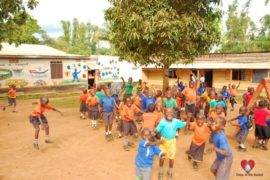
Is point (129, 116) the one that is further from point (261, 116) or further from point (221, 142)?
point (261, 116)

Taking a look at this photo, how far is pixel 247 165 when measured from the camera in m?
6.52

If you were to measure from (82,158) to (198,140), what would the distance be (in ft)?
9.37

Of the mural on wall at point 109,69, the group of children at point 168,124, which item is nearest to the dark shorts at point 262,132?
the group of children at point 168,124

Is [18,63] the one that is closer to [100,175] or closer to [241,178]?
[100,175]

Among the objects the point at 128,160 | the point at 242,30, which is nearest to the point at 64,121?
the point at 128,160

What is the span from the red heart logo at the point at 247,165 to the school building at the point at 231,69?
57.4 feet

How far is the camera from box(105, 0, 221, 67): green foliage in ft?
34.4

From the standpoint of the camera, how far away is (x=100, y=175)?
19.5ft

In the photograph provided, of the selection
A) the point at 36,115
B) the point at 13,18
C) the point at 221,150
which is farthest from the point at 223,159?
the point at 13,18

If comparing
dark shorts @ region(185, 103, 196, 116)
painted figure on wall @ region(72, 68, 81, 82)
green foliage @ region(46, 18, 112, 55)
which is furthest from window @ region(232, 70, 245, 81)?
green foliage @ region(46, 18, 112, 55)

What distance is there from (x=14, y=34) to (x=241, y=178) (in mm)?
10664

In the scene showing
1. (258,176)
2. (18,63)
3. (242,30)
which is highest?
(242,30)

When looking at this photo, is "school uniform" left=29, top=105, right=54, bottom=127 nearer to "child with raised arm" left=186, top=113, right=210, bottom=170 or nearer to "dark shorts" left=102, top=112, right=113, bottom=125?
"dark shorts" left=102, top=112, right=113, bottom=125

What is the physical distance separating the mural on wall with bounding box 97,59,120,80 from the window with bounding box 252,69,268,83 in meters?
12.5
